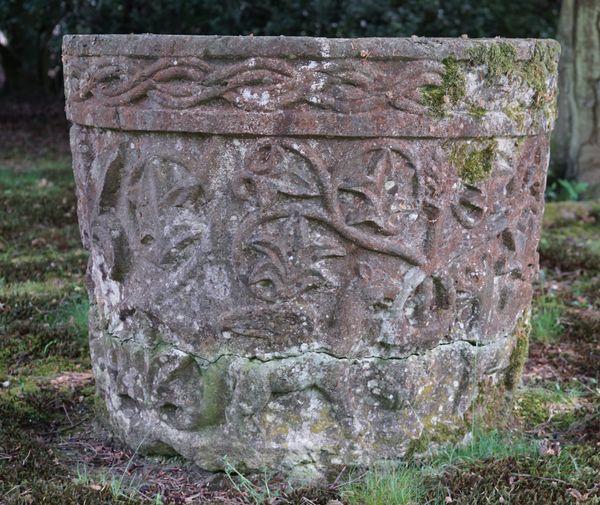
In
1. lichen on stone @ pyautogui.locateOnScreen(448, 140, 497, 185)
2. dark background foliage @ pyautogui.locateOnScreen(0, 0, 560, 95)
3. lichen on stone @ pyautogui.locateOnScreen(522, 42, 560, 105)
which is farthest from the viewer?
dark background foliage @ pyautogui.locateOnScreen(0, 0, 560, 95)

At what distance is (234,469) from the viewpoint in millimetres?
3346

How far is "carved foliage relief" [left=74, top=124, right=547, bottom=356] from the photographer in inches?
127

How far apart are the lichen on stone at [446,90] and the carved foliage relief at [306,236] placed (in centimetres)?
14

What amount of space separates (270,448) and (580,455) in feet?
3.96

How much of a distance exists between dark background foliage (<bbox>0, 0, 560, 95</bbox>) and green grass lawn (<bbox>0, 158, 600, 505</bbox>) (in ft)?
17.9

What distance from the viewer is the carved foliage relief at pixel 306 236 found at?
3.23 meters

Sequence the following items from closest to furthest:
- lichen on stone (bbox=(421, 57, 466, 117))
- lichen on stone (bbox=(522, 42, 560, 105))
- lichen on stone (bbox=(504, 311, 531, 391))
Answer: lichen on stone (bbox=(421, 57, 466, 117)) < lichen on stone (bbox=(522, 42, 560, 105)) < lichen on stone (bbox=(504, 311, 531, 391))

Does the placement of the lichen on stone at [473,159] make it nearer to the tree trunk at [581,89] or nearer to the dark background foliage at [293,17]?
the tree trunk at [581,89]

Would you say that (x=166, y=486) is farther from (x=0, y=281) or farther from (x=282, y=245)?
(x=0, y=281)

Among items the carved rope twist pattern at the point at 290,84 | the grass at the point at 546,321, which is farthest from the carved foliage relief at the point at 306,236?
the grass at the point at 546,321

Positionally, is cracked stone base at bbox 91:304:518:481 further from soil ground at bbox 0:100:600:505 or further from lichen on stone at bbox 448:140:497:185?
lichen on stone at bbox 448:140:497:185

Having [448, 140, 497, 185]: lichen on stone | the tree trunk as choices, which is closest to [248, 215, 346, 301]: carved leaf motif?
[448, 140, 497, 185]: lichen on stone

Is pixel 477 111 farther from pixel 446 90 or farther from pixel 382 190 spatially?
pixel 382 190

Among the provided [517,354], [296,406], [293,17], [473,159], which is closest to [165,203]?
[296,406]
